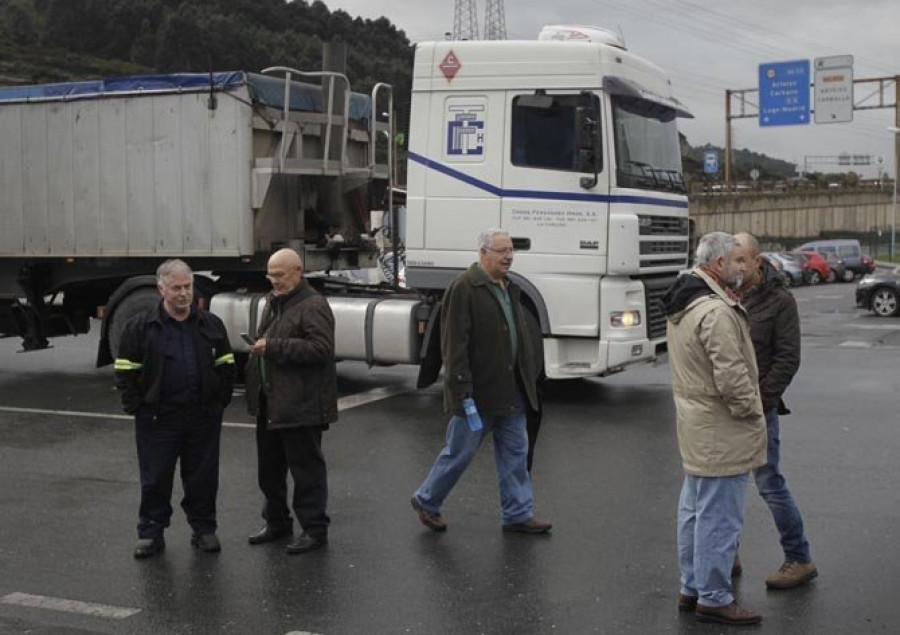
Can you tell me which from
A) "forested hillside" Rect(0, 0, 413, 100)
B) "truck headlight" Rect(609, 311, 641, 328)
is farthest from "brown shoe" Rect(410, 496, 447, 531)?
"forested hillside" Rect(0, 0, 413, 100)

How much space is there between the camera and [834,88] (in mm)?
50156

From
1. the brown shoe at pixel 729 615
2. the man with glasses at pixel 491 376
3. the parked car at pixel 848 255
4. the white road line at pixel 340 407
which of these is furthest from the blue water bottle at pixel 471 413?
the parked car at pixel 848 255

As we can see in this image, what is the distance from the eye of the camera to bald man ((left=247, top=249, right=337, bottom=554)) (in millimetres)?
6289

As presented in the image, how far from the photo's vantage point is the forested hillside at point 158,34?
6488 cm

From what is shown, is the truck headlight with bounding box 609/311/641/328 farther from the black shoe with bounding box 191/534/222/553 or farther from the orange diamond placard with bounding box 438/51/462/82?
the black shoe with bounding box 191/534/222/553

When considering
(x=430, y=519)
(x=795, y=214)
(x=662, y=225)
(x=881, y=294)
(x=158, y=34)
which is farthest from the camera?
(x=158, y=34)

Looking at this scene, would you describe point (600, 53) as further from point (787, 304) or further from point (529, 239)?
point (787, 304)

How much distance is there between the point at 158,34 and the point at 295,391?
266 feet

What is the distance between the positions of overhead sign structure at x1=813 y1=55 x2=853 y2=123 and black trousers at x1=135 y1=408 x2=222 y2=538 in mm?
48291

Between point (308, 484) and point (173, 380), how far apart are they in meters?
0.94

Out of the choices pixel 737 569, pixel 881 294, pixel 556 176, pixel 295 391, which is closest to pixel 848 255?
pixel 881 294

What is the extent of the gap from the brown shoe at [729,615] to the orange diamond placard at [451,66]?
23.5ft

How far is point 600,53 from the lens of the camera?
10891 millimetres

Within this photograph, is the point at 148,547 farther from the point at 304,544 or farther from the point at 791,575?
the point at 791,575
